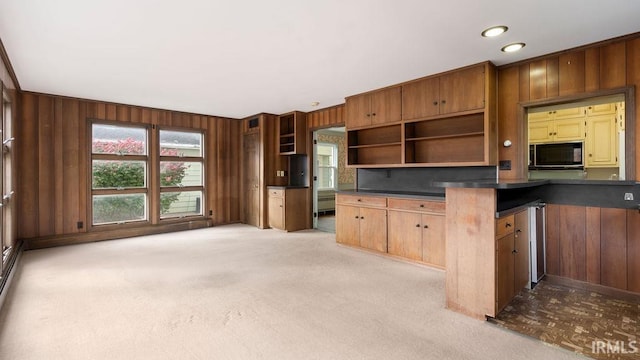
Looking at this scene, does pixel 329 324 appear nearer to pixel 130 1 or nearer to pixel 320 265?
pixel 320 265

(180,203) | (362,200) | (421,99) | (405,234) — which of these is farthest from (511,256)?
(180,203)

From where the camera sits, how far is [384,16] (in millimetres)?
2449

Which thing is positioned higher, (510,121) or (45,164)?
(510,121)

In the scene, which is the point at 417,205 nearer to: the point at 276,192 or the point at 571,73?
the point at 571,73

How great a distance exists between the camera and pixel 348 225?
4.59 m

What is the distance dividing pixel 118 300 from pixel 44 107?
3846 millimetres

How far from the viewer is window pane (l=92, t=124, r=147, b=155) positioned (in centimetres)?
525

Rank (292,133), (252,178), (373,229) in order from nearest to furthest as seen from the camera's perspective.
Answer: (373,229) < (292,133) < (252,178)

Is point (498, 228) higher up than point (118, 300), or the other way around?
point (498, 228)

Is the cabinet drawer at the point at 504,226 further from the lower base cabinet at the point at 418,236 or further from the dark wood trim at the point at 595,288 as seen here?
the dark wood trim at the point at 595,288

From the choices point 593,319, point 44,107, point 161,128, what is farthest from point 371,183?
point 44,107

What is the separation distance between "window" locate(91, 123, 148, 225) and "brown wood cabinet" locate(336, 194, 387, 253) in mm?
3735

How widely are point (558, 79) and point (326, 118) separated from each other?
3.49 meters

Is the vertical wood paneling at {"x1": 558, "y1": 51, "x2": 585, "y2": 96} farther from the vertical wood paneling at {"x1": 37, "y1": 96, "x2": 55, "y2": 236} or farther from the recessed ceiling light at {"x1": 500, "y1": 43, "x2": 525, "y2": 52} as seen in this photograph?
the vertical wood paneling at {"x1": 37, "y1": 96, "x2": 55, "y2": 236}
